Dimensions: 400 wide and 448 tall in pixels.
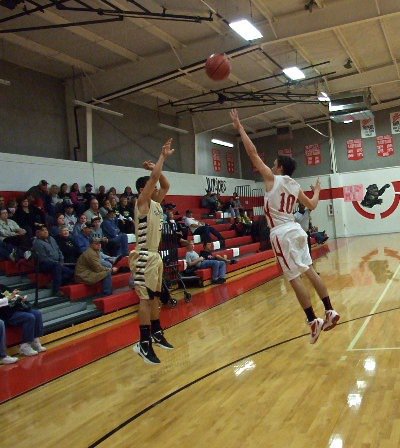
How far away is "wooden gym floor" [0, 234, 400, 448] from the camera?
3473 mm

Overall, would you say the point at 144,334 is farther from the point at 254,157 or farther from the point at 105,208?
the point at 105,208

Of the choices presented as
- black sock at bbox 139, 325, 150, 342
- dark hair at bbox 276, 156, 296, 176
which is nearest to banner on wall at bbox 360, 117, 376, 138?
dark hair at bbox 276, 156, 296, 176

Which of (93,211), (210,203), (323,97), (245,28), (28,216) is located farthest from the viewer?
(210,203)

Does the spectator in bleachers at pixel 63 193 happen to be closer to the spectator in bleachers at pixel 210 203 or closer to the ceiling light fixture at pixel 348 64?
the spectator in bleachers at pixel 210 203

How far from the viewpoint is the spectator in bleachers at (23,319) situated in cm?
647

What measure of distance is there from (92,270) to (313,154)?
18.1 meters

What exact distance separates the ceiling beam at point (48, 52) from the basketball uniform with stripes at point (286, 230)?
9.37 metres

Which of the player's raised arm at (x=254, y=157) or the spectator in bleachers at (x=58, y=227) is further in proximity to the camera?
the spectator in bleachers at (x=58, y=227)

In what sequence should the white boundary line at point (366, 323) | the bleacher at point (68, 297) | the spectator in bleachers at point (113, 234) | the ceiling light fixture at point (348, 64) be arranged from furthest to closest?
the ceiling light fixture at point (348, 64) < the spectator in bleachers at point (113, 234) < the bleacher at point (68, 297) < the white boundary line at point (366, 323)

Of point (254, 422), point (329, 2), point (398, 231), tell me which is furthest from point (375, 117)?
point (254, 422)

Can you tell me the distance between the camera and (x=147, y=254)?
15.0 ft

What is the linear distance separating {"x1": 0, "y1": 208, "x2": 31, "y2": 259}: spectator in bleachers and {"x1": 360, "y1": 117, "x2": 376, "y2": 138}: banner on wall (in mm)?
18479

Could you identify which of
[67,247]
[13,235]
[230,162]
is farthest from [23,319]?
[230,162]

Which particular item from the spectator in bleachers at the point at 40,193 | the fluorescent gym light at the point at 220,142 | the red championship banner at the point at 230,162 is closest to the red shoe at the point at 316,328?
the spectator in bleachers at the point at 40,193
